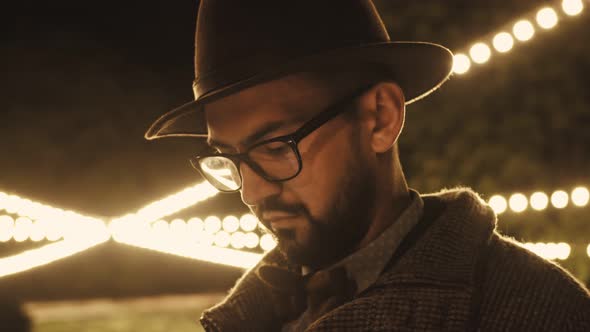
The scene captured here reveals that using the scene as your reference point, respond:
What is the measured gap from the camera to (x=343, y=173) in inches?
78.4

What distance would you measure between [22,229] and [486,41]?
12.7 feet

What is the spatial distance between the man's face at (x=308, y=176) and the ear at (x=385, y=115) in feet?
0.24

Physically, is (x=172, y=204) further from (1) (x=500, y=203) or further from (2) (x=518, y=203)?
(2) (x=518, y=203)

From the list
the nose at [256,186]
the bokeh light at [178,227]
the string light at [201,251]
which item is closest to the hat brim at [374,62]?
the nose at [256,186]

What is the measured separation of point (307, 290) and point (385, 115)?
→ 0.70m

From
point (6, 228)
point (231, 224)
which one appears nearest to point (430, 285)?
point (231, 224)

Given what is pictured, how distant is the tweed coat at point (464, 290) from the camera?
167 centimetres

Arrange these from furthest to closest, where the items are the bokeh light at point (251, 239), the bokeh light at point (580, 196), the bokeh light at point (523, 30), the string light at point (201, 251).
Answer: the string light at point (201, 251) < the bokeh light at point (251, 239) < the bokeh light at point (580, 196) < the bokeh light at point (523, 30)

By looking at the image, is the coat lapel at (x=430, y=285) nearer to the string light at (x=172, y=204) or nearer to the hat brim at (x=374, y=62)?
the hat brim at (x=374, y=62)

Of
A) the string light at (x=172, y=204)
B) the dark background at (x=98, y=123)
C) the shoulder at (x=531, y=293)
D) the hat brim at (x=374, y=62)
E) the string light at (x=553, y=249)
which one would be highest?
the dark background at (x=98, y=123)

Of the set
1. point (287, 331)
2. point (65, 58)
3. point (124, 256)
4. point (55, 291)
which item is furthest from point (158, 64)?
point (287, 331)

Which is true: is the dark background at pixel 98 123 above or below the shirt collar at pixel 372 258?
above

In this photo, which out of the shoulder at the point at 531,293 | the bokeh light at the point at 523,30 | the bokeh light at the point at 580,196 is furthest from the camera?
the bokeh light at the point at 580,196

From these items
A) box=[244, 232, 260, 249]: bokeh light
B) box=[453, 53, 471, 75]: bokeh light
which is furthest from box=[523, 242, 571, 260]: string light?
box=[244, 232, 260, 249]: bokeh light
